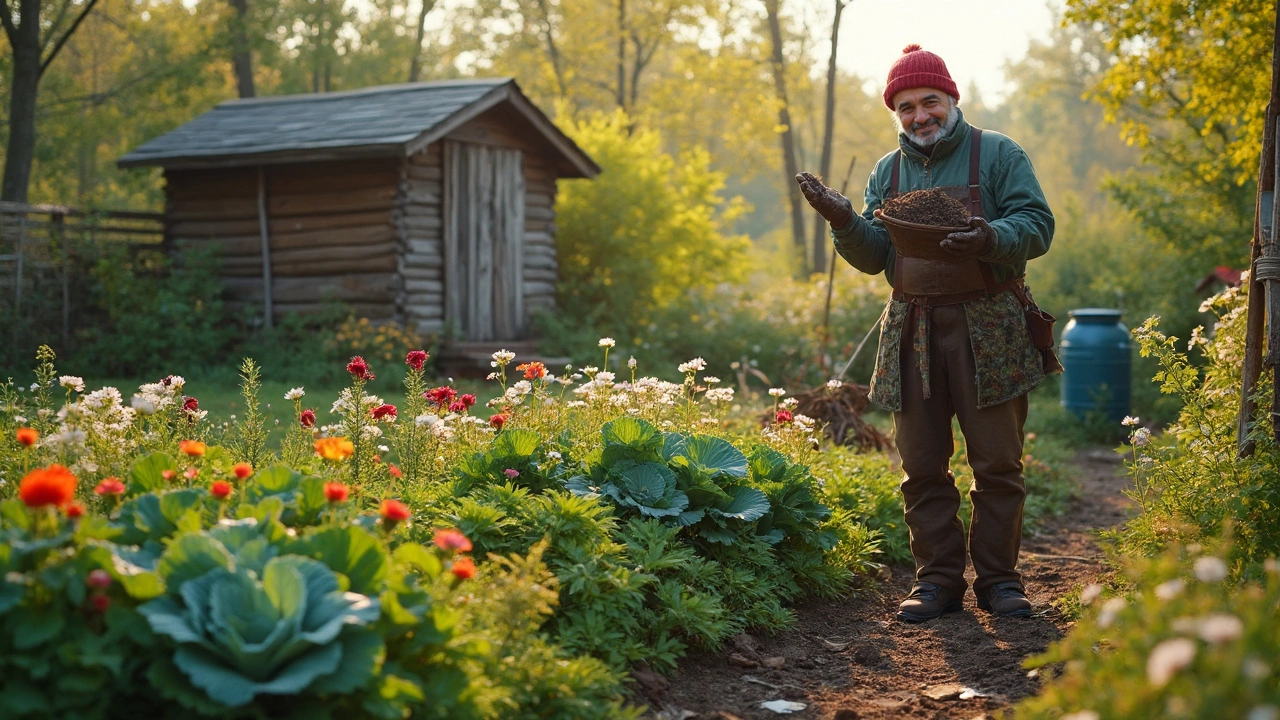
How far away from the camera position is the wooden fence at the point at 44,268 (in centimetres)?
1142

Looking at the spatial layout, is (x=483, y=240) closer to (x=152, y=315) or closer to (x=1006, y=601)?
(x=152, y=315)

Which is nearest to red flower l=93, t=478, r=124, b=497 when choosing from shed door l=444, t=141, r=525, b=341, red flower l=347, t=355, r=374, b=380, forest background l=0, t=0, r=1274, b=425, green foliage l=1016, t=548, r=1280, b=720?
red flower l=347, t=355, r=374, b=380

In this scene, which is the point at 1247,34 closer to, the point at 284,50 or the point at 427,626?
the point at 427,626

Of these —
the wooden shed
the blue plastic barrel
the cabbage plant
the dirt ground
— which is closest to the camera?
the cabbage plant

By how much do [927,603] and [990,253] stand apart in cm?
139

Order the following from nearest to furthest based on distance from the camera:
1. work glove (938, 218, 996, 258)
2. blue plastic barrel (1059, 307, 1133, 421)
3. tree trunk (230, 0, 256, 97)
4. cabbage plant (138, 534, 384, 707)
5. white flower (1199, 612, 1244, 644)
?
1. white flower (1199, 612, 1244, 644)
2. cabbage plant (138, 534, 384, 707)
3. work glove (938, 218, 996, 258)
4. blue plastic barrel (1059, 307, 1133, 421)
5. tree trunk (230, 0, 256, 97)

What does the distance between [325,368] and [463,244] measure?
8.22ft

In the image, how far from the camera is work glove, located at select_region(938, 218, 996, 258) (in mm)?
3695

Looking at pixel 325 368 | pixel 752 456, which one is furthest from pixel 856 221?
pixel 325 368

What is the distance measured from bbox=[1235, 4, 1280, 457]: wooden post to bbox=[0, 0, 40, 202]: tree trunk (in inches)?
540

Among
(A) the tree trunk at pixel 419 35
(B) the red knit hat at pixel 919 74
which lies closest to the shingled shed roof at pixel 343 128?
(B) the red knit hat at pixel 919 74

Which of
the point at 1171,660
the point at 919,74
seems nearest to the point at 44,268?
the point at 919,74

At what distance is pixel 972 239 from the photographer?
12.1 ft

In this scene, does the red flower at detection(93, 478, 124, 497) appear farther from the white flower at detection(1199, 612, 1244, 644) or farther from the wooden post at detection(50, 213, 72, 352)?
the wooden post at detection(50, 213, 72, 352)
